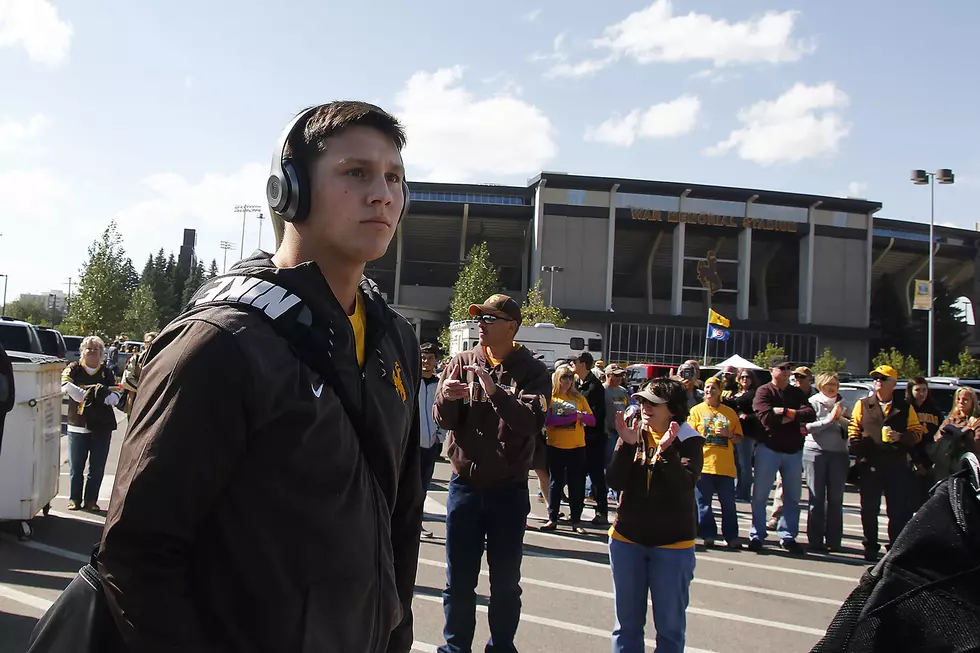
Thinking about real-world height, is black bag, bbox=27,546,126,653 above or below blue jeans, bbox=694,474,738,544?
above

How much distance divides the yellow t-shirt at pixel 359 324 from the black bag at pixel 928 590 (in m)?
1.23

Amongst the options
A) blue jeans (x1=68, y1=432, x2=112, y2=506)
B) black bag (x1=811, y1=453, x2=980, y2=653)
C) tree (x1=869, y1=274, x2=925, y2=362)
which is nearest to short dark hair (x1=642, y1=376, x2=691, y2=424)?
black bag (x1=811, y1=453, x2=980, y2=653)

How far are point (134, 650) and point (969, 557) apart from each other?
1.62 metres

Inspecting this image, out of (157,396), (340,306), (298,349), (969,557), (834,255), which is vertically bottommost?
(969,557)

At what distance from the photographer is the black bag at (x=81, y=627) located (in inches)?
56.0

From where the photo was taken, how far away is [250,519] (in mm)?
1478

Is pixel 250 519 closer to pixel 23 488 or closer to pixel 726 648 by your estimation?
pixel 726 648

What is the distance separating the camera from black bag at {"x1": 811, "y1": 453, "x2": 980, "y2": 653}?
59.3 inches

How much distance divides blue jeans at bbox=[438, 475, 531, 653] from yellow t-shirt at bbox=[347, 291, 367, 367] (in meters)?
2.65

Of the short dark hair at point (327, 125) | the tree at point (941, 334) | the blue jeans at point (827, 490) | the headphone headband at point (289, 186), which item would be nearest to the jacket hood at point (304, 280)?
the headphone headband at point (289, 186)

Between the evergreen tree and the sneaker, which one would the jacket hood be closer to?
the sneaker

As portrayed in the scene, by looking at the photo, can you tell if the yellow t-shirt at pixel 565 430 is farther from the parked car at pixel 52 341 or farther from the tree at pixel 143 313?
the tree at pixel 143 313

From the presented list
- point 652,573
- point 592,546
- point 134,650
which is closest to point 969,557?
point 134,650

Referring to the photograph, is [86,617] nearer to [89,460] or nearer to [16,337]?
[89,460]
